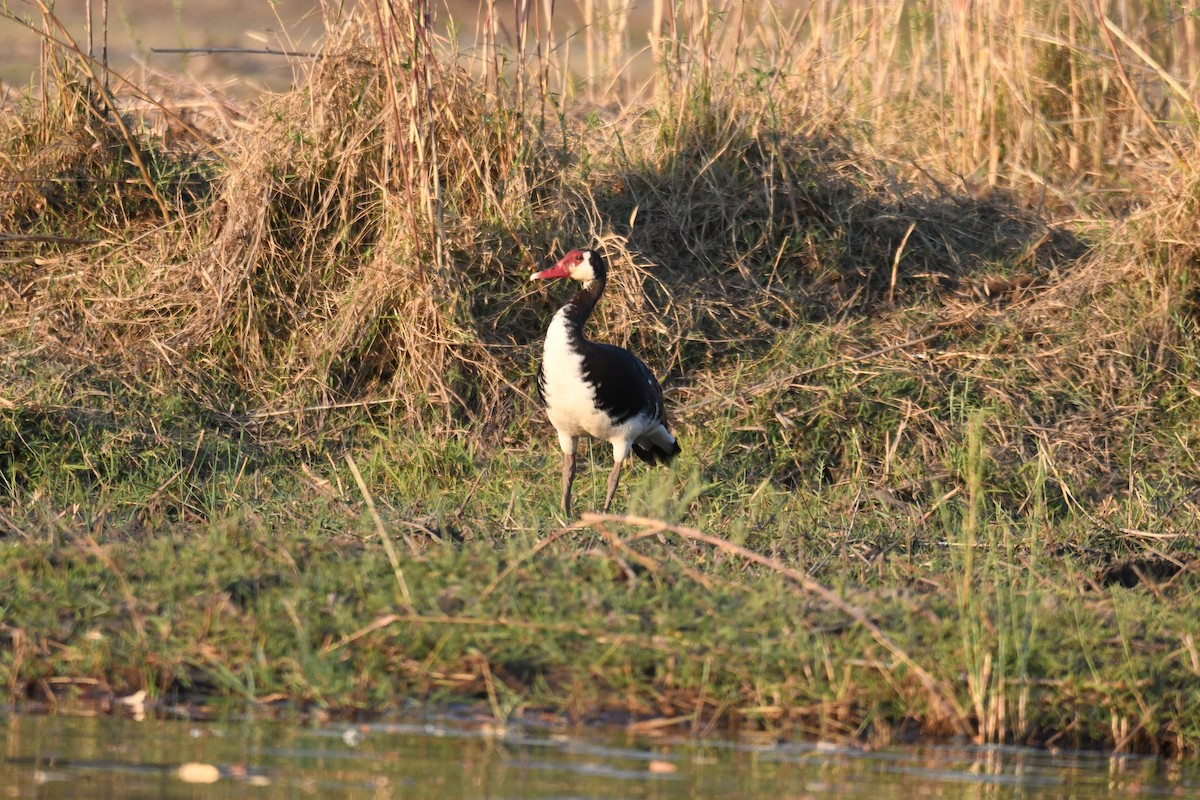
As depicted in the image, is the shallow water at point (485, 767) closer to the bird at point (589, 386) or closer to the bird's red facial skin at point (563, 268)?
the bird at point (589, 386)

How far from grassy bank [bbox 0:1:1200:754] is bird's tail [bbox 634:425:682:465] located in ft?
0.36

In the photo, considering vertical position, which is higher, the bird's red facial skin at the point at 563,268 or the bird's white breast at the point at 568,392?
the bird's red facial skin at the point at 563,268

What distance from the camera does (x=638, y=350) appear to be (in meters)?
7.20

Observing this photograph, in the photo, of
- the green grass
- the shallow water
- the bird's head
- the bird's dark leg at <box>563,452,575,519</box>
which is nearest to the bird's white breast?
the bird's dark leg at <box>563,452,575,519</box>

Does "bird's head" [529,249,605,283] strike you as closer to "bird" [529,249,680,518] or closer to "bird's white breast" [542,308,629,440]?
"bird" [529,249,680,518]

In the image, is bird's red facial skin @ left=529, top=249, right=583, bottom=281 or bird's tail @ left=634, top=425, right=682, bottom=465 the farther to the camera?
bird's tail @ left=634, top=425, right=682, bottom=465

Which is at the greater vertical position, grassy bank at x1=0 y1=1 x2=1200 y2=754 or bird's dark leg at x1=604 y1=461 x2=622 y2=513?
grassy bank at x1=0 y1=1 x2=1200 y2=754

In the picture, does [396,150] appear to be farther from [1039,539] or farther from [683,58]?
[1039,539]

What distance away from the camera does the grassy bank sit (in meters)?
4.21

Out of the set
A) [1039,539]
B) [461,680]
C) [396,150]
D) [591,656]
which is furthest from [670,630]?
[396,150]

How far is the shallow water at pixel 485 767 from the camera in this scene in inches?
124

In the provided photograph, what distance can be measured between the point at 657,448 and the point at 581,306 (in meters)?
0.75

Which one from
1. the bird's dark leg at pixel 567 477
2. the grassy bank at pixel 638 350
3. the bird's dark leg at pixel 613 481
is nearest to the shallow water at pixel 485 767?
the grassy bank at pixel 638 350

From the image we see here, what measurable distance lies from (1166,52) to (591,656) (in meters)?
7.12
